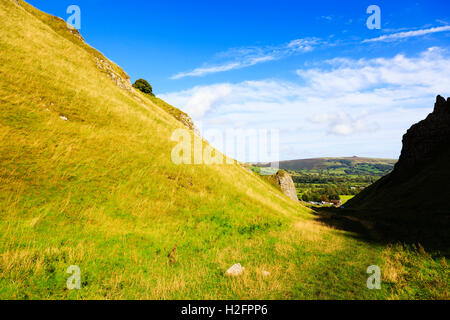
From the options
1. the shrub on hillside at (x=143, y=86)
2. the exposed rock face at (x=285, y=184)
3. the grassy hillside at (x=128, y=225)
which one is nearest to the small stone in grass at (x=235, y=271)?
the grassy hillside at (x=128, y=225)

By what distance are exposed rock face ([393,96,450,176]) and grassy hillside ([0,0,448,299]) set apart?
7370cm

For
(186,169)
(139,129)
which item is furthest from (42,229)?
(139,129)

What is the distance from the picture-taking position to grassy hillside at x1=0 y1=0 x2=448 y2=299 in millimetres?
8656

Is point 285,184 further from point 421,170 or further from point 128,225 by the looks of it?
point 128,225

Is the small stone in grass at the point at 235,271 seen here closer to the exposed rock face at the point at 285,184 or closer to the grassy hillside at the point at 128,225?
the grassy hillside at the point at 128,225

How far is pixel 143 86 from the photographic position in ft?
226

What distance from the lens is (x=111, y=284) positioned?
8492mm

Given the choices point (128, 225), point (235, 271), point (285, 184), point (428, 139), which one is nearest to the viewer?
point (235, 271)

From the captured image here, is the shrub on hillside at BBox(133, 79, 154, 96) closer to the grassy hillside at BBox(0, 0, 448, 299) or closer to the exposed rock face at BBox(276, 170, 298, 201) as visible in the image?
the grassy hillside at BBox(0, 0, 448, 299)

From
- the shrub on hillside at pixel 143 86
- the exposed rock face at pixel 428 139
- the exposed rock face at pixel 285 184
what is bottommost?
the exposed rock face at pixel 285 184

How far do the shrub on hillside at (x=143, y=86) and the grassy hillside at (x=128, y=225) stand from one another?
43687 millimetres

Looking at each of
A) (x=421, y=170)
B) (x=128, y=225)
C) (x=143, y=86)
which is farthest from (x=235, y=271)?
(x=421, y=170)

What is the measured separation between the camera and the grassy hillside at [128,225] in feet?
28.4

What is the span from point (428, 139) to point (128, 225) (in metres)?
94.4
